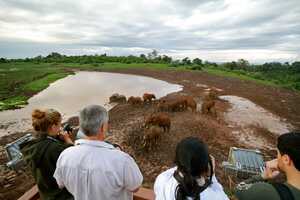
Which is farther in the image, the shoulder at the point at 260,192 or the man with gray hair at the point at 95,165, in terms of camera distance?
the man with gray hair at the point at 95,165

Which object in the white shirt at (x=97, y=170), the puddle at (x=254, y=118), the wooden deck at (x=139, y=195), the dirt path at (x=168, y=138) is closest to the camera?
the white shirt at (x=97, y=170)

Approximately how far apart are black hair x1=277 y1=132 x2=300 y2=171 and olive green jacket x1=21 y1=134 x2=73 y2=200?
1.72 metres

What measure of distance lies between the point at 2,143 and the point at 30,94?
1015 cm

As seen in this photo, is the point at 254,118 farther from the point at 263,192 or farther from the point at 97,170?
the point at 97,170

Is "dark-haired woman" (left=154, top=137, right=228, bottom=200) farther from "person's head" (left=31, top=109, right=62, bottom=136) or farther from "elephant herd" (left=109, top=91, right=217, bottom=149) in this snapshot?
"elephant herd" (left=109, top=91, right=217, bottom=149)

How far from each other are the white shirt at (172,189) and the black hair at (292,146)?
1.60ft

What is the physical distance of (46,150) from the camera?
2.02m

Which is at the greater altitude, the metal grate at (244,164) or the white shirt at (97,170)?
the white shirt at (97,170)

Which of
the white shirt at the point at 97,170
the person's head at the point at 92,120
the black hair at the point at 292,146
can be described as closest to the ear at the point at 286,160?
the black hair at the point at 292,146

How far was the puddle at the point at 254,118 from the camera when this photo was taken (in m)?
9.22

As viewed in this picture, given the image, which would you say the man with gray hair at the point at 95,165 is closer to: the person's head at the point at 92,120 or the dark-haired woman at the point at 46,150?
the person's head at the point at 92,120

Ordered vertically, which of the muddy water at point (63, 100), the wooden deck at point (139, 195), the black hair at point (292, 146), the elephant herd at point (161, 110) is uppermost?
the black hair at point (292, 146)

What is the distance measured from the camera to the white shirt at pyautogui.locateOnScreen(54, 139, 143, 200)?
1.67 metres

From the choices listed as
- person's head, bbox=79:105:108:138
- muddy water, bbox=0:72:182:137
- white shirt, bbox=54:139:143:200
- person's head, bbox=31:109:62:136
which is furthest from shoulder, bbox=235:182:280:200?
muddy water, bbox=0:72:182:137
